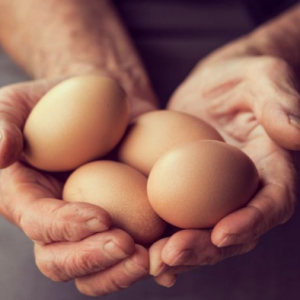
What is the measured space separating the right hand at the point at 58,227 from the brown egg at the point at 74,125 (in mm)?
33

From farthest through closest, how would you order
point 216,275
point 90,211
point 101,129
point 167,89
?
point 167,89
point 216,275
point 101,129
point 90,211

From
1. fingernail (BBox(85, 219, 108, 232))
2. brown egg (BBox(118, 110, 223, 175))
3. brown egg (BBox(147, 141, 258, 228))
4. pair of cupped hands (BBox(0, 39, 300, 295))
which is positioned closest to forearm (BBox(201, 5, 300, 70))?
pair of cupped hands (BBox(0, 39, 300, 295))

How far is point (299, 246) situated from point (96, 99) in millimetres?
479

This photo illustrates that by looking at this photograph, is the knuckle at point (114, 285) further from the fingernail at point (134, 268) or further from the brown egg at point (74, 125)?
the brown egg at point (74, 125)

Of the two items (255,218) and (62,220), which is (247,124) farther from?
(62,220)

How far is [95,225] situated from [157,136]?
0.19 meters

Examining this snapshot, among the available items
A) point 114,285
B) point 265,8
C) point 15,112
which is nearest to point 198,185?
point 114,285

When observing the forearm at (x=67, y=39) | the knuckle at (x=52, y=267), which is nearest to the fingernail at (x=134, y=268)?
the knuckle at (x=52, y=267)

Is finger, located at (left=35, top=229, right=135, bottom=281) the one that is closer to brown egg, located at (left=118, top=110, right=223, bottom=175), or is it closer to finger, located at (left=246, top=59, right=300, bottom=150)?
brown egg, located at (left=118, top=110, right=223, bottom=175)

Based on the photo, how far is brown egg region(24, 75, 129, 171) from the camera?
0.71 meters

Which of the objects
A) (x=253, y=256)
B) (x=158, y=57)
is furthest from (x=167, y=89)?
(x=253, y=256)

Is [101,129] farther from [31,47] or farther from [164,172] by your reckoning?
[31,47]

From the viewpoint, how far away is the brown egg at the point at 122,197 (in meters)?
0.63

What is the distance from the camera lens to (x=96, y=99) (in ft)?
2.38
